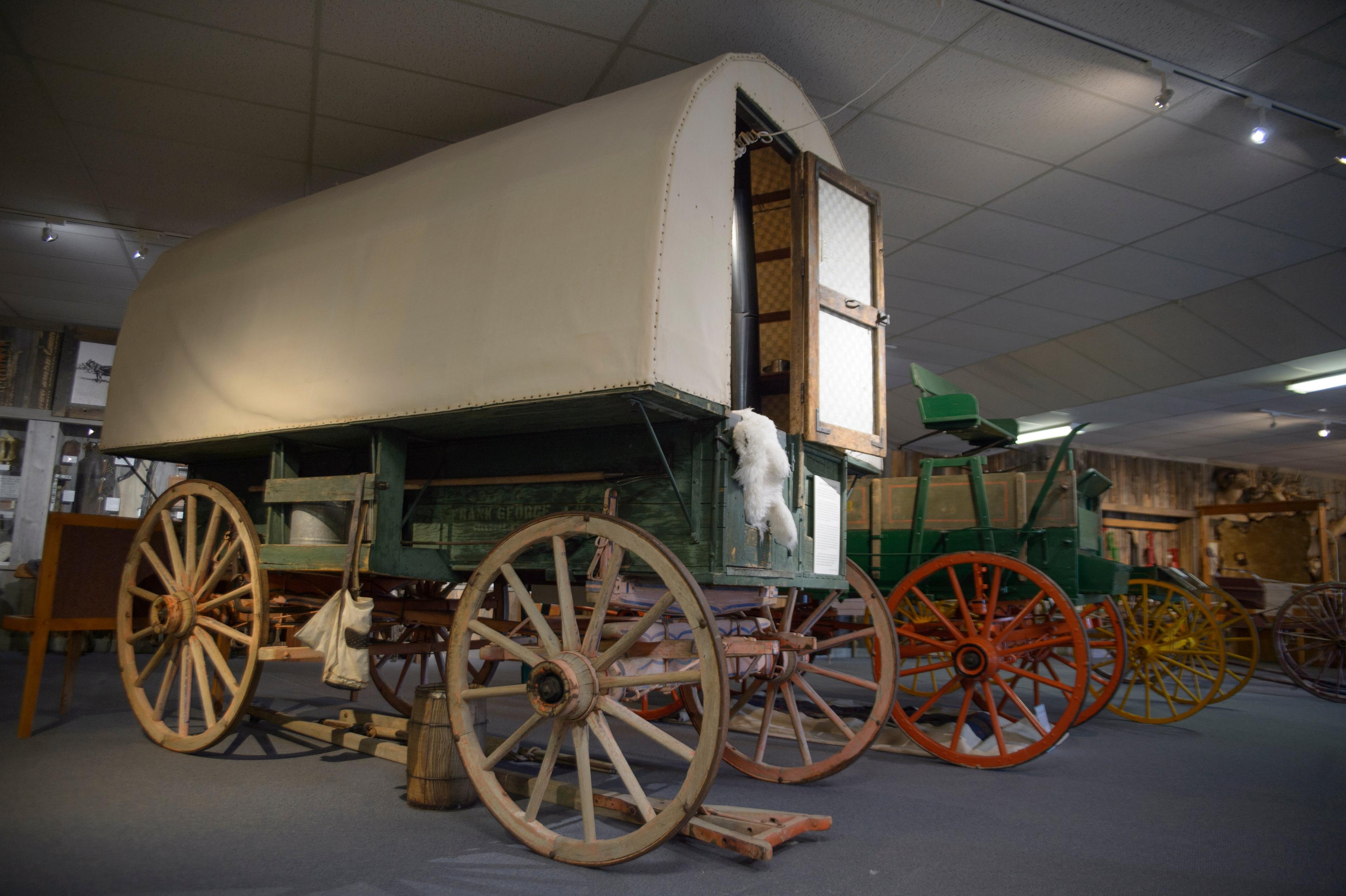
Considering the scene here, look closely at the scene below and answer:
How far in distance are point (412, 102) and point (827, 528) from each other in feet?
9.94

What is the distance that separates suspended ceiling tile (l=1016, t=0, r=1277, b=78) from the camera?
3.52 m

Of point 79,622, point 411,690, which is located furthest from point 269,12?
point 411,690

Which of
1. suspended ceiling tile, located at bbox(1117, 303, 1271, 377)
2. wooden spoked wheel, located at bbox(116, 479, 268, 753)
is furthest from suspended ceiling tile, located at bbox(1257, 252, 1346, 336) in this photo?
wooden spoked wheel, located at bbox(116, 479, 268, 753)

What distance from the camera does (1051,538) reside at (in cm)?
504

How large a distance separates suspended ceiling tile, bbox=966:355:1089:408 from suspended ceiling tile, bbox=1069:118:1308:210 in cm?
369

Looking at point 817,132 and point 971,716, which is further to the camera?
point 971,716

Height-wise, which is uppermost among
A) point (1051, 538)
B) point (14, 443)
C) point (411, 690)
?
point (14, 443)

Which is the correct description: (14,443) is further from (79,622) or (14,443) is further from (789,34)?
(789,34)

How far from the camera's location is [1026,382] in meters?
9.09

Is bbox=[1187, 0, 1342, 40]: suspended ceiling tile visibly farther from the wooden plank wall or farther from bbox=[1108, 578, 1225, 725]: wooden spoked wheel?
the wooden plank wall

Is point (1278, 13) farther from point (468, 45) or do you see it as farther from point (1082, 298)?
A: point (1082, 298)

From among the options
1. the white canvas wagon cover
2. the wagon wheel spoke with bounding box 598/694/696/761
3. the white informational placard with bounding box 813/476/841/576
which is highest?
the white canvas wagon cover

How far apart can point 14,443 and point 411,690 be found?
4831mm

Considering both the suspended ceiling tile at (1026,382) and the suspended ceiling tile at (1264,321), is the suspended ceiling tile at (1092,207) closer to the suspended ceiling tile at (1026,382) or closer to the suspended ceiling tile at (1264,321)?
the suspended ceiling tile at (1264,321)
